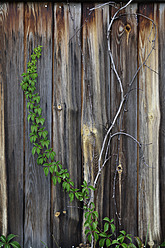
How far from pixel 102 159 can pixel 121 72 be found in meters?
0.68

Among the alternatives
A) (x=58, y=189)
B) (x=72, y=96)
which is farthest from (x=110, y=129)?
(x=58, y=189)

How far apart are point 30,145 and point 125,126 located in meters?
0.74

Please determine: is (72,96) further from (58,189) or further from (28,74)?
(58,189)

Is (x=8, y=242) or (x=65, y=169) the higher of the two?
(x=65, y=169)

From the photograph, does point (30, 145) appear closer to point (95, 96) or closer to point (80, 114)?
point (80, 114)

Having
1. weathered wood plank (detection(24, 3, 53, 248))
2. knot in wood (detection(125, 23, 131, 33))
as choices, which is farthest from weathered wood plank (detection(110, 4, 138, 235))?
weathered wood plank (detection(24, 3, 53, 248))

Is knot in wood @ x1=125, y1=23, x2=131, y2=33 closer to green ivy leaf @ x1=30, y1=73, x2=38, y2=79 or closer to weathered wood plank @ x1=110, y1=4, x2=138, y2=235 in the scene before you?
weathered wood plank @ x1=110, y1=4, x2=138, y2=235

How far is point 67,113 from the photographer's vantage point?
1731mm

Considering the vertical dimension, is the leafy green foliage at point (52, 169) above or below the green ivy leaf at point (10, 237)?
above

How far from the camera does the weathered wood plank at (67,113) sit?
5.63 ft

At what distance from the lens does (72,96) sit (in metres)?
1.73

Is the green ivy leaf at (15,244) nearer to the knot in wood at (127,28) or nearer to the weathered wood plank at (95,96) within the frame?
the weathered wood plank at (95,96)

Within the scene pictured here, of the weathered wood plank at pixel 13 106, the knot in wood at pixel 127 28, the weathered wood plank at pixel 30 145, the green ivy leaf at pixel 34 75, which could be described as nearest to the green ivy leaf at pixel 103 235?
the weathered wood plank at pixel 30 145

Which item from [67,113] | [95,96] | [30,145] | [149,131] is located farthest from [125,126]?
[30,145]
